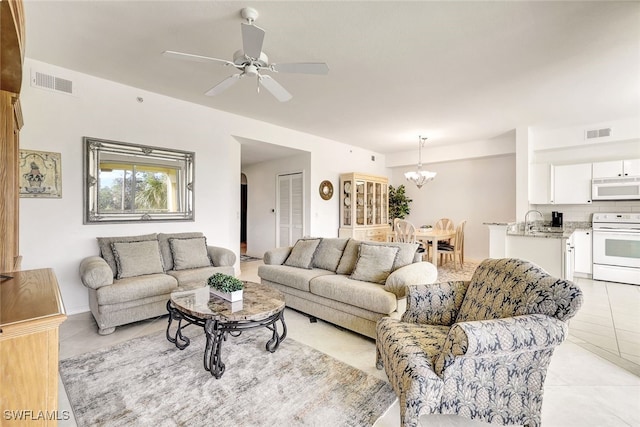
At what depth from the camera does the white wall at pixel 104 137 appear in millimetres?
3080

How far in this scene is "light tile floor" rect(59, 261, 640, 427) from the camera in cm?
172

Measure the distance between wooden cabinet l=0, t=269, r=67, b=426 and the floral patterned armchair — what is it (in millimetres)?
1459

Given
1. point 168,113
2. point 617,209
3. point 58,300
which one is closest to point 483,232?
point 617,209

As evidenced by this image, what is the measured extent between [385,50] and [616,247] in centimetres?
482

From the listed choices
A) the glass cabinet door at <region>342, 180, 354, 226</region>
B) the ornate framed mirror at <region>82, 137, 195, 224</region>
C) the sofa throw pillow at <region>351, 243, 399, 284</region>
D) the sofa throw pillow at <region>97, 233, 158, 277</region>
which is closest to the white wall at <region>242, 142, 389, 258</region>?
the glass cabinet door at <region>342, 180, 354, 226</region>

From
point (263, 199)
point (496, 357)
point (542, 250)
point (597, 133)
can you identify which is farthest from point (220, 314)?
point (597, 133)

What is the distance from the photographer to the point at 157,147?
153 inches

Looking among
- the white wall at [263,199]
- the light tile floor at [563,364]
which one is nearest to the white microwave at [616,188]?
the light tile floor at [563,364]

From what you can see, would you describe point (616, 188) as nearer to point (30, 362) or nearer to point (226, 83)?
point (226, 83)

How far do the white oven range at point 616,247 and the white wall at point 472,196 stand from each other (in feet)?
5.05

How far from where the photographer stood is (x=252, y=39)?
198 cm

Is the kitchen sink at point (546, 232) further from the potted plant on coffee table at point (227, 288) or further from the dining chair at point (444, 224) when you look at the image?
the potted plant on coffee table at point (227, 288)

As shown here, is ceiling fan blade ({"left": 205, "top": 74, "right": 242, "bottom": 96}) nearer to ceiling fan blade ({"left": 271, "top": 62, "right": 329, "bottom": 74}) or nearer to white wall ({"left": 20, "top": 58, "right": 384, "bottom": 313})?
ceiling fan blade ({"left": 271, "top": 62, "right": 329, "bottom": 74})

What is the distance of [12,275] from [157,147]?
257 cm
